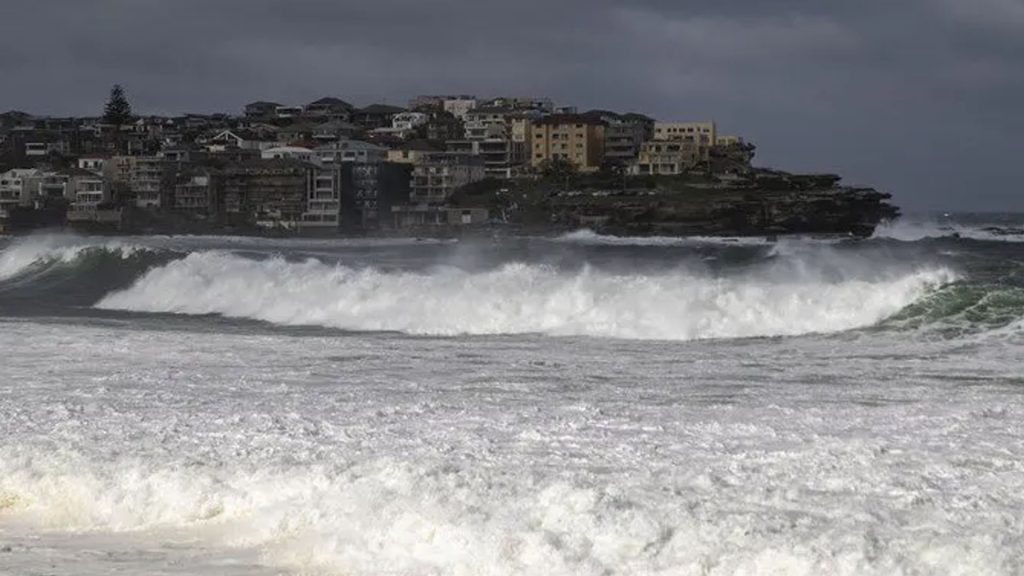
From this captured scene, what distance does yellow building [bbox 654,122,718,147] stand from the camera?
132525mm

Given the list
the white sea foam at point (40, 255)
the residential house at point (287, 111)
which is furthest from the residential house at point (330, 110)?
the white sea foam at point (40, 255)

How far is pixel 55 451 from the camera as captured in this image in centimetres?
1040

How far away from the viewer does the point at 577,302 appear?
2516cm

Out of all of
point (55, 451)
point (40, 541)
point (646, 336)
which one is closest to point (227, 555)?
point (40, 541)

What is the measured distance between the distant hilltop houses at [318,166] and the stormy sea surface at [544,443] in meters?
78.2

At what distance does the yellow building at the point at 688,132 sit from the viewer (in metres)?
133

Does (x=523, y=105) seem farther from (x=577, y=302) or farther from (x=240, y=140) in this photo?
(x=577, y=302)

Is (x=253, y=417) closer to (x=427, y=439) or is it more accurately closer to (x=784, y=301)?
(x=427, y=439)

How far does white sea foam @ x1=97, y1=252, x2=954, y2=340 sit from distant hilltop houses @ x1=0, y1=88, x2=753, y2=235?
69.6m

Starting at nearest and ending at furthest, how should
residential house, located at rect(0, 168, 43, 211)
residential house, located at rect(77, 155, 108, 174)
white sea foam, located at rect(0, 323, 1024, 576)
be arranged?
white sea foam, located at rect(0, 323, 1024, 576) < residential house, located at rect(0, 168, 43, 211) < residential house, located at rect(77, 155, 108, 174)

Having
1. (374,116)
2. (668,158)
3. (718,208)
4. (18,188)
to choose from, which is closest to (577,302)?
(718,208)

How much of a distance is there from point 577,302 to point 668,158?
9287 cm

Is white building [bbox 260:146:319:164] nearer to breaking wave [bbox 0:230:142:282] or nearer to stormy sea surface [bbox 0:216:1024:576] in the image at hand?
breaking wave [bbox 0:230:142:282]

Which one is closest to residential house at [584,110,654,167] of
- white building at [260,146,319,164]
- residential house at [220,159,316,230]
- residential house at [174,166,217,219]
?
white building at [260,146,319,164]
